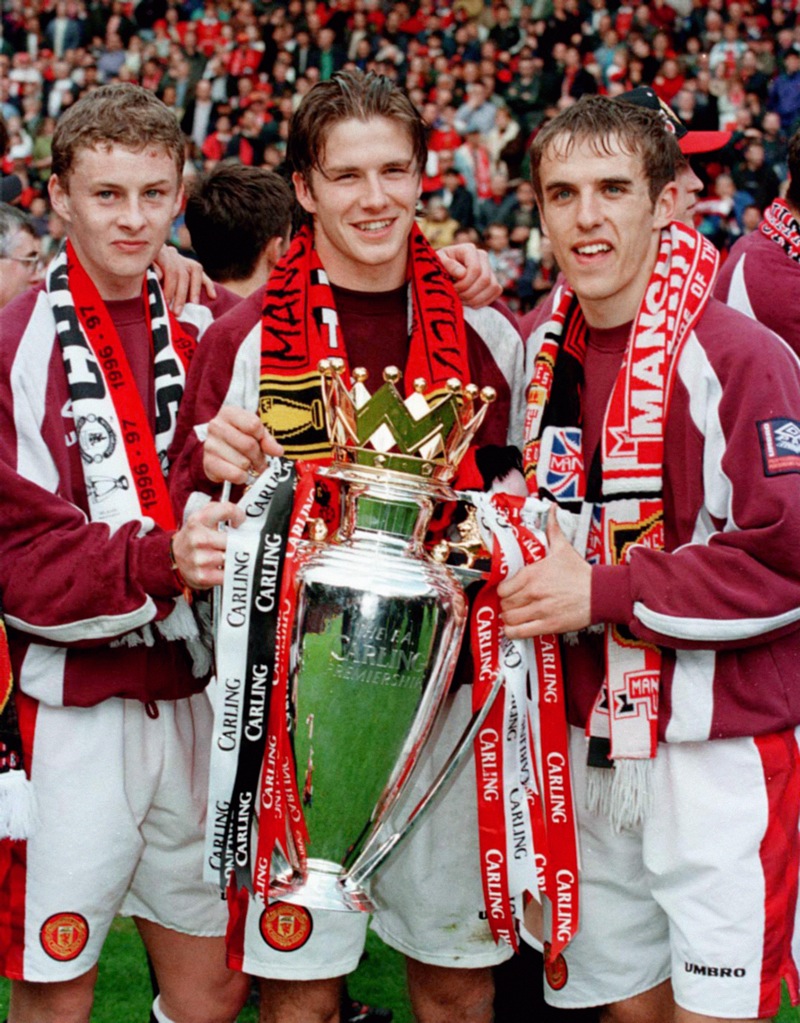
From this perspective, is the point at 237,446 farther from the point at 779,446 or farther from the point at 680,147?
the point at 680,147

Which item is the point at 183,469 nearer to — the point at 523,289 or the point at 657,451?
the point at 657,451

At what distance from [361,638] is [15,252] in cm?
233

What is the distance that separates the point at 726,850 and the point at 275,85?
1659 cm

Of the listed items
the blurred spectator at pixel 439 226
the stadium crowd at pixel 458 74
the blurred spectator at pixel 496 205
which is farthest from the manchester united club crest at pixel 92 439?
the blurred spectator at pixel 496 205

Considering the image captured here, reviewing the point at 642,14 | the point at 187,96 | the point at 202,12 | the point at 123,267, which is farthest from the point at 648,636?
the point at 202,12

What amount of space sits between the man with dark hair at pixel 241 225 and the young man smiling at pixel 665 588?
65.7 inches

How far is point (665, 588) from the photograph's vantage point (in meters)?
2.39

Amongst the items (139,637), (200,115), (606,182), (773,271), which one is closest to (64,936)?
(139,637)

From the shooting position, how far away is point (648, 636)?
2.42m

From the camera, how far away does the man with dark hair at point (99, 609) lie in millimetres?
2660

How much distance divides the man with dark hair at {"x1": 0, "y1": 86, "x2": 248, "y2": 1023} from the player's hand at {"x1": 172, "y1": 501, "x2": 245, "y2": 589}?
0.16 m

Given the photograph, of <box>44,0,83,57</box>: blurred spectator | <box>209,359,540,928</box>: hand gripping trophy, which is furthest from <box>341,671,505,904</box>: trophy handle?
<box>44,0,83,57</box>: blurred spectator

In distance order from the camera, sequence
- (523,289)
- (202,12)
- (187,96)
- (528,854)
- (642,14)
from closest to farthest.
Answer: (528,854), (523,289), (642,14), (187,96), (202,12)

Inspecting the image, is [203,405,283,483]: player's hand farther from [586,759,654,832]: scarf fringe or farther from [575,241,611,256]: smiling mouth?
[586,759,654,832]: scarf fringe
